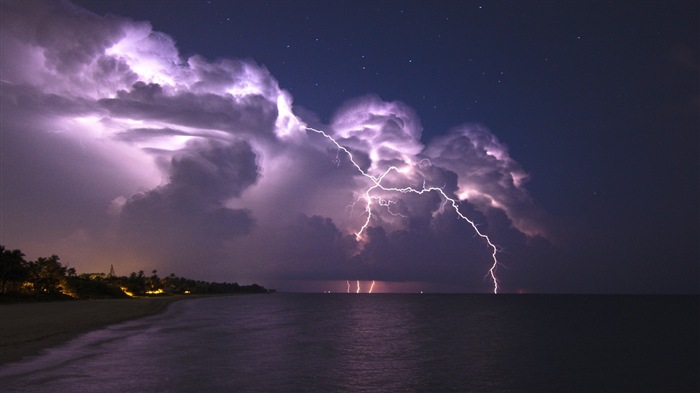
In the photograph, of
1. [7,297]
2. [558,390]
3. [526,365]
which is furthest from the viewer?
[7,297]

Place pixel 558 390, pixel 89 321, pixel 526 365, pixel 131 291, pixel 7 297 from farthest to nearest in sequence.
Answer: pixel 131 291 < pixel 7 297 < pixel 89 321 < pixel 526 365 < pixel 558 390

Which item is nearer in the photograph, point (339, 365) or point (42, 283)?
point (339, 365)

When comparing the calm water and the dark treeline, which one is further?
the dark treeline

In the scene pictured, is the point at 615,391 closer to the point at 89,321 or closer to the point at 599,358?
the point at 599,358

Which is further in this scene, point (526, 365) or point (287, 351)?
point (287, 351)

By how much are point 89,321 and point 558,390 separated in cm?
3502

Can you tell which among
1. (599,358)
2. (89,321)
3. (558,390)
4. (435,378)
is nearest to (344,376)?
(435,378)

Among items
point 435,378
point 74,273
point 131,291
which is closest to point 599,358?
point 435,378

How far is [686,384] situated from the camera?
843 inches

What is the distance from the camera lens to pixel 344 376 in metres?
20.5

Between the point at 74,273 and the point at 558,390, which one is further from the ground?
the point at 74,273

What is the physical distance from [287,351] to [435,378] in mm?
9885

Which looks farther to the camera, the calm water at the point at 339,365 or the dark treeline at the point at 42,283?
the dark treeline at the point at 42,283

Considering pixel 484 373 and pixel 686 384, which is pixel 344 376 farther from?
pixel 686 384
